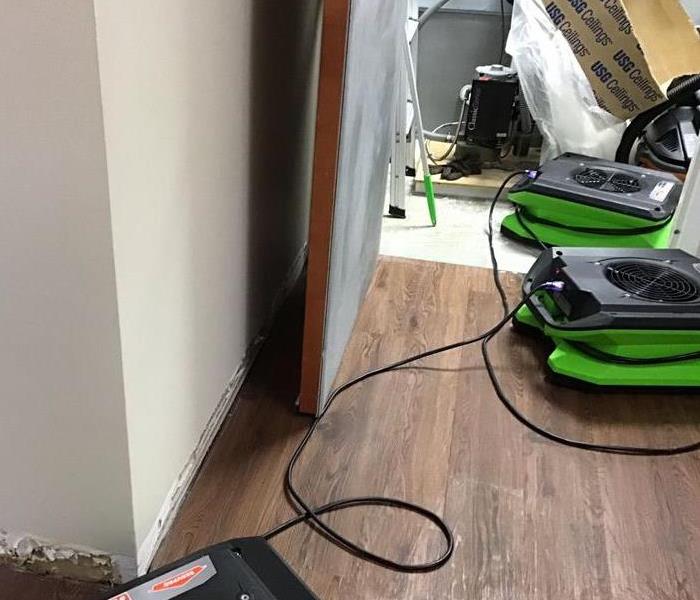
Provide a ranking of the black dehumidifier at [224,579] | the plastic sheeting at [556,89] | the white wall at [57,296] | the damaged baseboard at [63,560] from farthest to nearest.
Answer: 1. the plastic sheeting at [556,89]
2. the damaged baseboard at [63,560]
3. the black dehumidifier at [224,579]
4. the white wall at [57,296]

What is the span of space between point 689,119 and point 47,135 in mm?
2229

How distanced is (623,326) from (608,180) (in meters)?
0.84

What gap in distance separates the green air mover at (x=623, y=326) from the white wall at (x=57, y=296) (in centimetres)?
101

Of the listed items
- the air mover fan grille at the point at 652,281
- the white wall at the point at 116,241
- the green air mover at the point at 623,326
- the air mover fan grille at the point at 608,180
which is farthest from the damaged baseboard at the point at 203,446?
the air mover fan grille at the point at 608,180

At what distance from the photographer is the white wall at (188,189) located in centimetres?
90

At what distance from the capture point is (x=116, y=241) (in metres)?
0.90

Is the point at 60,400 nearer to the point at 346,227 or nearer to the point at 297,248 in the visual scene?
the point at 346,227

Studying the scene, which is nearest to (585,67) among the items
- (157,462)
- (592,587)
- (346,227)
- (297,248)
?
(297,248)

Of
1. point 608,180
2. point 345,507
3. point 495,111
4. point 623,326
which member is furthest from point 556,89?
point 345,507

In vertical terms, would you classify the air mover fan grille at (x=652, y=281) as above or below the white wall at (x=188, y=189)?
below

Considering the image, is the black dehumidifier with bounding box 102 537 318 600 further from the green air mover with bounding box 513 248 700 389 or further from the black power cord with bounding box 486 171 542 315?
the black power cord with bounding box 486 171 542 315

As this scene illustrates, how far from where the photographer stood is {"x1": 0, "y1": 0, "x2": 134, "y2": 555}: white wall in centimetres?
80

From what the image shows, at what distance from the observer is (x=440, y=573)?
1213 millimetres

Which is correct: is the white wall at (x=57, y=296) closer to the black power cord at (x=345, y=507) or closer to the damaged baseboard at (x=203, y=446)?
the damaged baseboard at (x=203, y=446)
